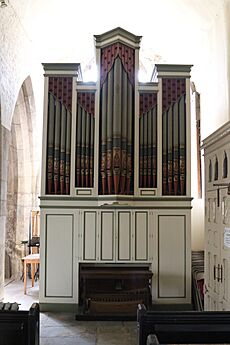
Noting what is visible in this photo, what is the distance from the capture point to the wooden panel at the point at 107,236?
6285mm

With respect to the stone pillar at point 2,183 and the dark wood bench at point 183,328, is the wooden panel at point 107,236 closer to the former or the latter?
the stone pillar at point 2,183

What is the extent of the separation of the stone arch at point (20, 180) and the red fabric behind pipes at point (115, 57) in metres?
2.80

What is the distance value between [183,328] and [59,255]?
394 cm

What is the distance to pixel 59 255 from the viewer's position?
6.26m

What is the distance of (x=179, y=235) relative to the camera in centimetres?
637

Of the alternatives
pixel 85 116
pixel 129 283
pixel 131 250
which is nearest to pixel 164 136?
pixel 85 116

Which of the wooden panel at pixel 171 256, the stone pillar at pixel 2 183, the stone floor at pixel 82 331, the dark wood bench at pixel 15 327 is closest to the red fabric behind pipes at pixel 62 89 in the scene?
the stone pillar at pixel 2 183

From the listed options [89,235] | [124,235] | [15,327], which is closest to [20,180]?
[89,235]

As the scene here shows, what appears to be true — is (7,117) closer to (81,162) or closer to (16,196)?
(81,162)

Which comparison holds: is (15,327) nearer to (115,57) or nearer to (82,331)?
(82,331)

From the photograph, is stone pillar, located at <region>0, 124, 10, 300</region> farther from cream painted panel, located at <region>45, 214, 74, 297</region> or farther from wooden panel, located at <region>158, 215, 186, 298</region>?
wooden panel, located at <region>158, 215, 186, 298</region>

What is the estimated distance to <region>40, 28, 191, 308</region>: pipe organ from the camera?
6273mm

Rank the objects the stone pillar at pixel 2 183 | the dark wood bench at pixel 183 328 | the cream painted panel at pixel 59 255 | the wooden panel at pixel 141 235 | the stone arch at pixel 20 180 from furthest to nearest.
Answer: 1. the stone arch at pixel 20 180
2. the stone pillar at pixel 2 183
3. the wooden panel at pixel 141 235
4. the cream painted panel at pixel 59 255
5. the dark wood bench at pixel 183 328

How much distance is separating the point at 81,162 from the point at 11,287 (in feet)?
9.60
